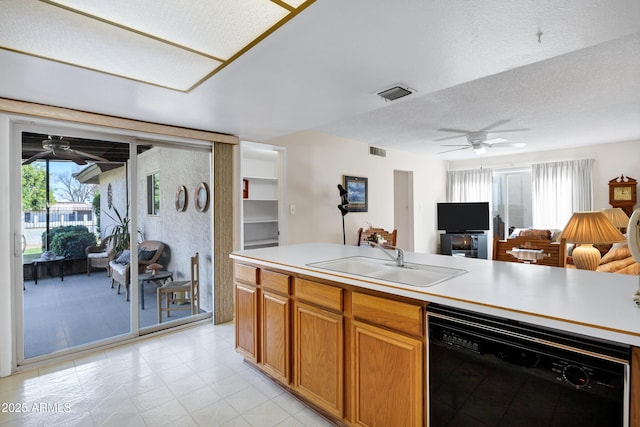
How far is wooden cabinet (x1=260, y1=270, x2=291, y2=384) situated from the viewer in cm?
206

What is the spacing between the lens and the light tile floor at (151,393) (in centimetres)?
189

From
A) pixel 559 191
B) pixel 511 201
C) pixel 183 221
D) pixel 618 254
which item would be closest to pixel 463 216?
pixel 511 201

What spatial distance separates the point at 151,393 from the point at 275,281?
45.1 inches

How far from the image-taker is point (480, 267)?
5.96ft

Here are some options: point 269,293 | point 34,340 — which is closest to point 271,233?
point 269,293

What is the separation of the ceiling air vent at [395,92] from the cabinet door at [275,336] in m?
1.60

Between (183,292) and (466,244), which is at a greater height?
(466,244)

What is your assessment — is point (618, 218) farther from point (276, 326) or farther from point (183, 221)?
point (183, 221)

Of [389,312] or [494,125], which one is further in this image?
[494,125]

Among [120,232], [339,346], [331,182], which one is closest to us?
[339,346]

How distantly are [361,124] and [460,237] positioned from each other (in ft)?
12.7

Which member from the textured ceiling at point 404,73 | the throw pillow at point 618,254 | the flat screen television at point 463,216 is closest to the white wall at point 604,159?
the flat screen television at point 463,216

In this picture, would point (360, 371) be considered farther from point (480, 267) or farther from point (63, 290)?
point (63, 290)

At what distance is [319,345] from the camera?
1842mm
